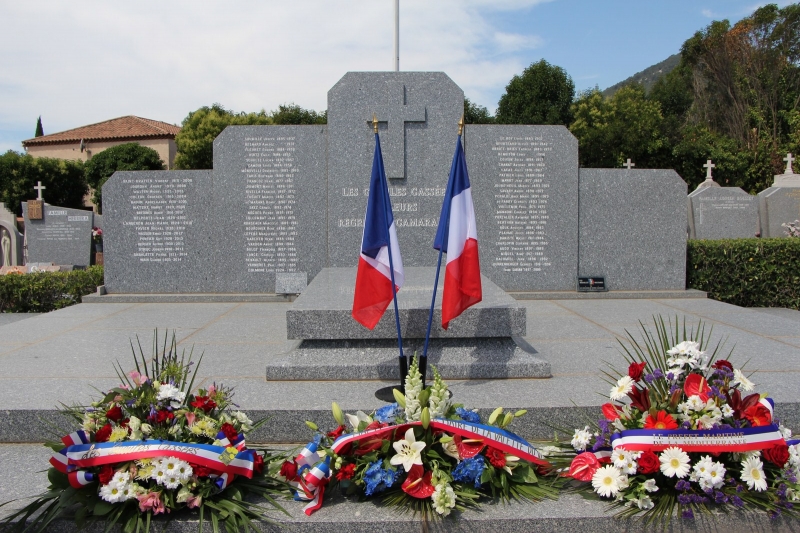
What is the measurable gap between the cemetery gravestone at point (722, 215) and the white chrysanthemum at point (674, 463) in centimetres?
1322

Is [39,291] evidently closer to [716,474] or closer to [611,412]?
[611,412]

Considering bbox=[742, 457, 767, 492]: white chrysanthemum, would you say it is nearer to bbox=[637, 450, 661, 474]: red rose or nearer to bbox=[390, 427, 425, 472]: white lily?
bbox=[637, 450, 661, 474]: red rose

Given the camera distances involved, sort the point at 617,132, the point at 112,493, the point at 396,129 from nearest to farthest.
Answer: the point at 112,493 < the point at 396,129 < the point at 617,132

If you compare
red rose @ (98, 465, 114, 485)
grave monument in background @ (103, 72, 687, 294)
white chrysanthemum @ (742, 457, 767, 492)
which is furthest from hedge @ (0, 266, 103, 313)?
white chrysanthemum @ (742, 457, 767, 492)

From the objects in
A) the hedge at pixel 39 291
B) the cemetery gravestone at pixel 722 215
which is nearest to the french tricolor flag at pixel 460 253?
the hedge at pixel 39 291

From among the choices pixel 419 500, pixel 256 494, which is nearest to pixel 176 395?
pixel 256 494

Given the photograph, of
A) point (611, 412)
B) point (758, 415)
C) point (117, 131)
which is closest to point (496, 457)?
point (611, 412)

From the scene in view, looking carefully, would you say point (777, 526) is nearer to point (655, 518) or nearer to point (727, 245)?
point (655, 518)

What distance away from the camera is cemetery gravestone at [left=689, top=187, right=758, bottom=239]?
14.6 m

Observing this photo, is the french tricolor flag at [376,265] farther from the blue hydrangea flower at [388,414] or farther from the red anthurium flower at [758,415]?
the red anthurium flower at [758,415]

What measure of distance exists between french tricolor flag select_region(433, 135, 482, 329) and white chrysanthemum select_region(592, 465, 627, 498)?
1357 millimetres

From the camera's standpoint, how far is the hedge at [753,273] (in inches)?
358

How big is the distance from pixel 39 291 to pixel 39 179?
33.4 meters

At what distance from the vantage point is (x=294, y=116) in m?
40.6
